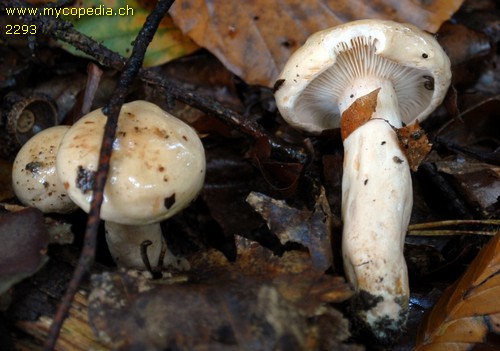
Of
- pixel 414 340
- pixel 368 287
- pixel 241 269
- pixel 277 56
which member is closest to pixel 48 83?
pixel 277 56

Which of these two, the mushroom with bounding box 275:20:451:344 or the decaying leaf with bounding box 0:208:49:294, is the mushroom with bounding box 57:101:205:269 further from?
the mushroom with bounding box 275:20:451:344

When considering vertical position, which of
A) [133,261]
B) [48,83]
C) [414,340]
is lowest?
[414,340]

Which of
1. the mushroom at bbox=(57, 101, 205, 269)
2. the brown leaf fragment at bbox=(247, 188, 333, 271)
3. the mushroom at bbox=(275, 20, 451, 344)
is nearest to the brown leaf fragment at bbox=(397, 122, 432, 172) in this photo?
the mushroom at bbox=(275, 20, 451, 344)

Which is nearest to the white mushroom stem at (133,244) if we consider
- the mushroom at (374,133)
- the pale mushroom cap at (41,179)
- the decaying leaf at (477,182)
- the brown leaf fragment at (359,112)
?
the pale mushroom cap at (41,179)

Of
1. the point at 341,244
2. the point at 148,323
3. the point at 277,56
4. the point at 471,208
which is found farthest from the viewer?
the point at 277,56

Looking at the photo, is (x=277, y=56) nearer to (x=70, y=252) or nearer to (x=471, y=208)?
(x=471, y=208)

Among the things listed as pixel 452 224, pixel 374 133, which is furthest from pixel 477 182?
pixel 374 133

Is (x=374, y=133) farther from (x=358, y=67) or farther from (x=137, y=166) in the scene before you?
(x=137, y=166)
